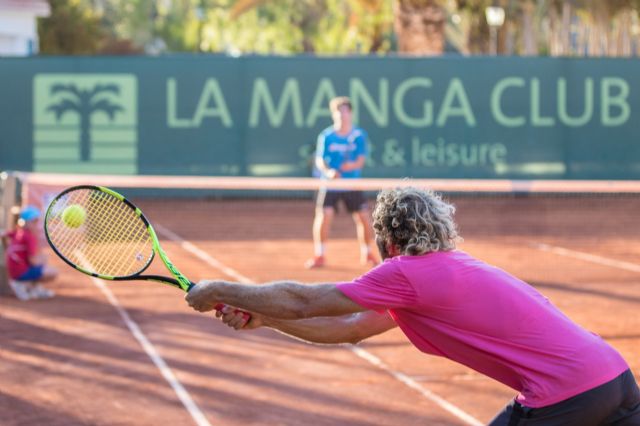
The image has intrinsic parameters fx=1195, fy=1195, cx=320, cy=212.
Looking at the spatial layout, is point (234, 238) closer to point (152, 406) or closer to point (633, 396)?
point (152, 406)

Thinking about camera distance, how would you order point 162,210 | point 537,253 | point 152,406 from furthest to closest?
point 162,210 < point 537,253 < point 152,406

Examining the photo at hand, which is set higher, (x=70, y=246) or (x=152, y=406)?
(x=70, y=246)

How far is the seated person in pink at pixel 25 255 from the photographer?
449 inches

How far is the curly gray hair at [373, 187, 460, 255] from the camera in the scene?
418 centimetres

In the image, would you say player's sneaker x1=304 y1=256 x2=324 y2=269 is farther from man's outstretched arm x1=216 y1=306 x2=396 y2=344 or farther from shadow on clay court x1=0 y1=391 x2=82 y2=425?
man's outstretched arm x1=216 y1=306 x2=396 y2=344

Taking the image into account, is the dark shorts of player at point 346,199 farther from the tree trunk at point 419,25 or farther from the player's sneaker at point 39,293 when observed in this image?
the tree trunk at point 419,25

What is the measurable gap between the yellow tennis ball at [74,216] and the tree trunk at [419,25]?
2066cm

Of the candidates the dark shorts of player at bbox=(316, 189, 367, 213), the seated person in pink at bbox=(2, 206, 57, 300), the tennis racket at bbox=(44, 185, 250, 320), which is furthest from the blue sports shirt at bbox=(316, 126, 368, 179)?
the tennis racket at bbox=(44, 185, 250, 320)

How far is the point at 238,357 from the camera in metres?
8.95

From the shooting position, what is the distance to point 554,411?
4074 mm

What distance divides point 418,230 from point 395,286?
0.22 m

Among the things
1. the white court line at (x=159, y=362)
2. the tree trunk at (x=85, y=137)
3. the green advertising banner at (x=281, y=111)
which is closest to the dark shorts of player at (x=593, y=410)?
the white court line at (x=159, y=362)

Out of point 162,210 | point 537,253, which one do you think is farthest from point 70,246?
point 162,210

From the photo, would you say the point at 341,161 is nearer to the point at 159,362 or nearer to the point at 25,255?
the point at 25,255
